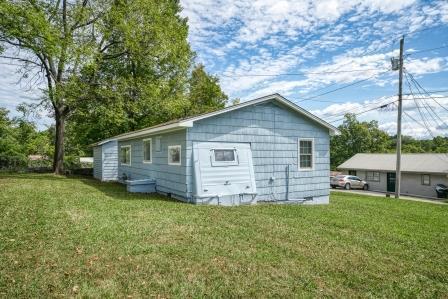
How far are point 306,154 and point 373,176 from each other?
25548 mm

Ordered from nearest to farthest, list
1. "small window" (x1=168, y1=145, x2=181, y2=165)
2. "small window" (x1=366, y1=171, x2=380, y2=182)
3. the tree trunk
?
"small window" (x1=168, y1=145, x2=181, y2=165)
the tree trunk
"small window" (x1=366, y1=171, x2=380, y2=182)

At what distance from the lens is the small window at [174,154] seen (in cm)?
1177

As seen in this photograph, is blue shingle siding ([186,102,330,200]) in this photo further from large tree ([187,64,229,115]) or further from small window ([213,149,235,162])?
large tree ([187,64,229,115])

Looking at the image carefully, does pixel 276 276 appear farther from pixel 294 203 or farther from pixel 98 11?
pixel 98 11

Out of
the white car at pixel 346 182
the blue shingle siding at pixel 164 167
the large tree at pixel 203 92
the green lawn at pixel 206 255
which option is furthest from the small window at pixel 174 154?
the white car at pixel 346 182

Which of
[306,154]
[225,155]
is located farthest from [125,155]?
[306,154]

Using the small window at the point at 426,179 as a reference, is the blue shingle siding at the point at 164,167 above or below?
above

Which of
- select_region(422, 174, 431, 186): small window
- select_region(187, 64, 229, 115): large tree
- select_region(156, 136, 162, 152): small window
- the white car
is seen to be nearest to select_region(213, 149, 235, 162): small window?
select_region(156, 136, 162, 152): small window

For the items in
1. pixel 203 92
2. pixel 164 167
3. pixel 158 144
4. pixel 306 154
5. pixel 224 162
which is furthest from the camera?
pixel 203 92

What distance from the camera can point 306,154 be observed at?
46.4 ft

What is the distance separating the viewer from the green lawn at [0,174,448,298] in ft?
14.3

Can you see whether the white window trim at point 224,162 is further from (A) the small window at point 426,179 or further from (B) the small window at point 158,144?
(A) the small window at point 426,179

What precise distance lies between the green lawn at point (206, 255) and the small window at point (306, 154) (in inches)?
196

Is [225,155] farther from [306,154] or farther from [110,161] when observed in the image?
[110,161]
